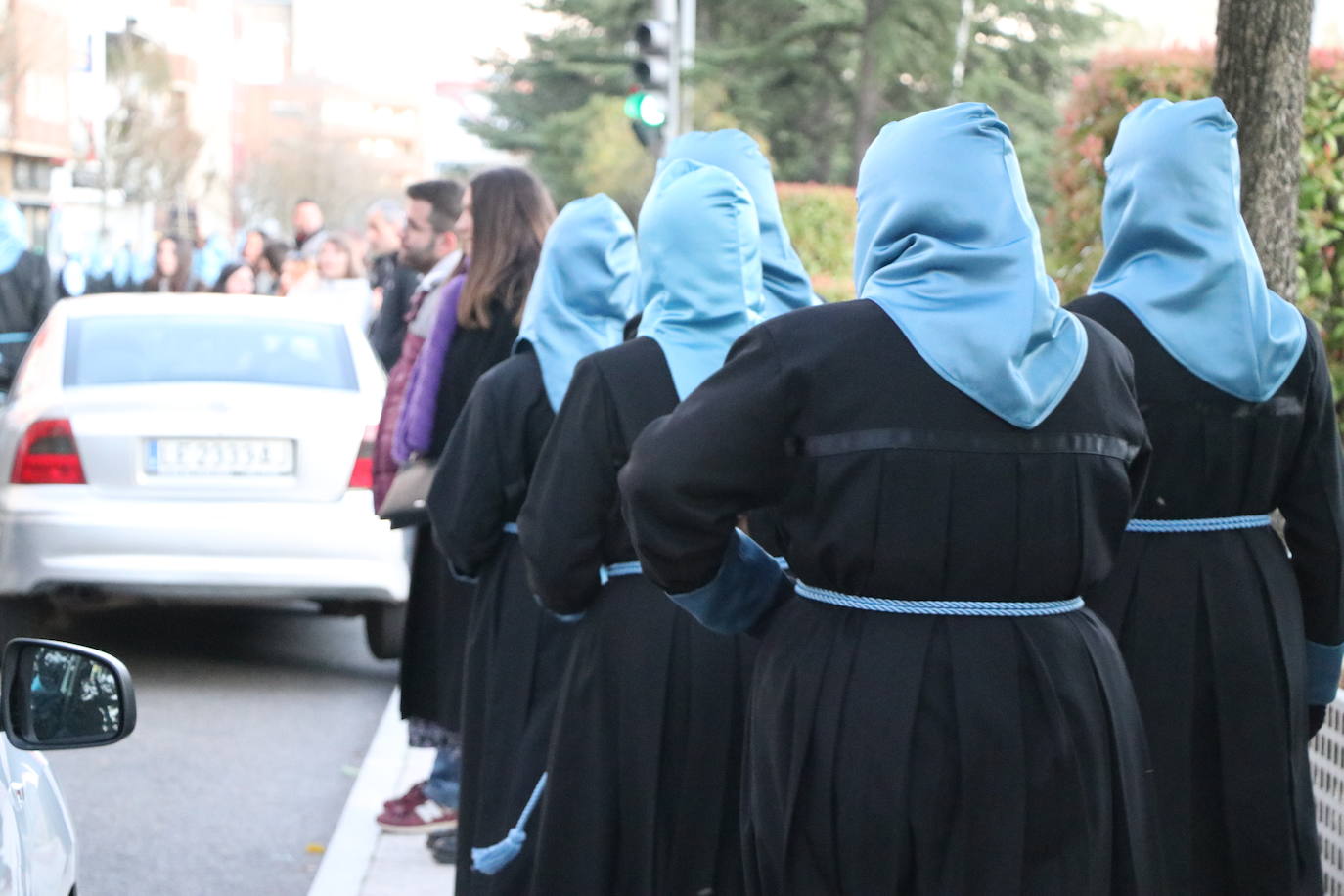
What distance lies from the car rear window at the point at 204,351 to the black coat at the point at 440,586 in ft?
9.30

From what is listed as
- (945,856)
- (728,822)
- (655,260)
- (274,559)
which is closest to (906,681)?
(945,856)

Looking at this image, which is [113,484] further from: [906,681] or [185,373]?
[906,681]

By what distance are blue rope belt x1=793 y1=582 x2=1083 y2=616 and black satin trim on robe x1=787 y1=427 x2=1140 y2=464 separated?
23cm

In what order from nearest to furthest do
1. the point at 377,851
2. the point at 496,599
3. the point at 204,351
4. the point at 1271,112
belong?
the point at 496,599
the point at 1271,112
the point at 377,851
the point at 204,351

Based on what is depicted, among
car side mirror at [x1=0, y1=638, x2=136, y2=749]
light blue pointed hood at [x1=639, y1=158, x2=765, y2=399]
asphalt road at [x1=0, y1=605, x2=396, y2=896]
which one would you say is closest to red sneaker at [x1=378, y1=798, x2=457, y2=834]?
asphalt road at [x1=0, y1=605, x2=396, y2=896]

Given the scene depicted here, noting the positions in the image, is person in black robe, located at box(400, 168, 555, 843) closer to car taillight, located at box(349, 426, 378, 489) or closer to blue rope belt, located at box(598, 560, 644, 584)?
blue rope belt, located at box(598, 560, 644, 584)

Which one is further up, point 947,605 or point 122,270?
point 947,605

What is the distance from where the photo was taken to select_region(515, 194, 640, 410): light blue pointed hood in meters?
4.73

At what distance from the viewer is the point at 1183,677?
3951 mm

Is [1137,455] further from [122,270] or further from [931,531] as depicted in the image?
[122,270]

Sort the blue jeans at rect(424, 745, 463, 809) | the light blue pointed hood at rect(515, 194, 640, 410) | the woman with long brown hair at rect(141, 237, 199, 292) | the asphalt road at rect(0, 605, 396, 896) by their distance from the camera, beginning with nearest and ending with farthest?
the light blue pointed hood at rect(515, 194, 640, 410) → the asphalt road at rect(0, 605, 396, 896) → the blue jeans at rect(424, 745, 463, 809) → the woman with long brown hair at rect(141, 237, 199, 292)

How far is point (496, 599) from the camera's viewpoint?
187 inches

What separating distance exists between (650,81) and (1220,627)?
1252 centimetres

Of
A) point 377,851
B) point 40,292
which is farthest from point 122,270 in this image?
point 377,851
